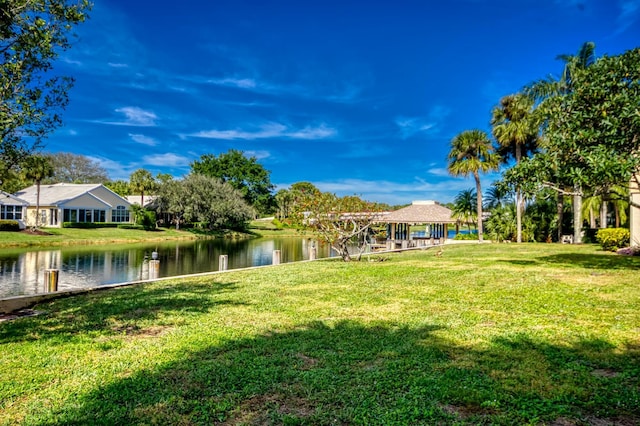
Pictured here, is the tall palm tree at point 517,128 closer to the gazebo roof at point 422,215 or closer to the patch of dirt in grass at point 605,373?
the gazebo roof at point 422,215

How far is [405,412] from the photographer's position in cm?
354

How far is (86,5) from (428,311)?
335 inches

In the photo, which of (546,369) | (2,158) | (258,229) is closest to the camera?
(546,369)

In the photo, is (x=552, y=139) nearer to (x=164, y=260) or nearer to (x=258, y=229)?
(x=164, y=260)

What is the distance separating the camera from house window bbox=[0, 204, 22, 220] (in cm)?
4200

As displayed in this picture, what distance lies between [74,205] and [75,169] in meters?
49.4

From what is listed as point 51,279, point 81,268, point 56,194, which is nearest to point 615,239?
point 51,279

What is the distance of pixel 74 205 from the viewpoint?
150 feet

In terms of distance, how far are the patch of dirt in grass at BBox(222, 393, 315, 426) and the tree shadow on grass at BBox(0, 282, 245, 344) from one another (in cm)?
316

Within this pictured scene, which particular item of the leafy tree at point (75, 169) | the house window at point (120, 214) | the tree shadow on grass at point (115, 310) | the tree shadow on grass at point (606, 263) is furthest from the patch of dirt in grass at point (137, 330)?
the leafy tree at point (75, 169)

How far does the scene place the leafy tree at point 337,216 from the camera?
1783 centimetres

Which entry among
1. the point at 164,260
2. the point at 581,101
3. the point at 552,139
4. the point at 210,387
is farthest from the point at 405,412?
the point at 164,260

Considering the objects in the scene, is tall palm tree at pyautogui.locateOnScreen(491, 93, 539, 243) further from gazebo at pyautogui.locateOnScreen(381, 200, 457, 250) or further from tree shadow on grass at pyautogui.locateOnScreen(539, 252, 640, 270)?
tree shadow on grass at pyautogui.locateOnScreen(539, 252, 640, 270)

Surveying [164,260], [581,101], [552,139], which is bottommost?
[164,260]
